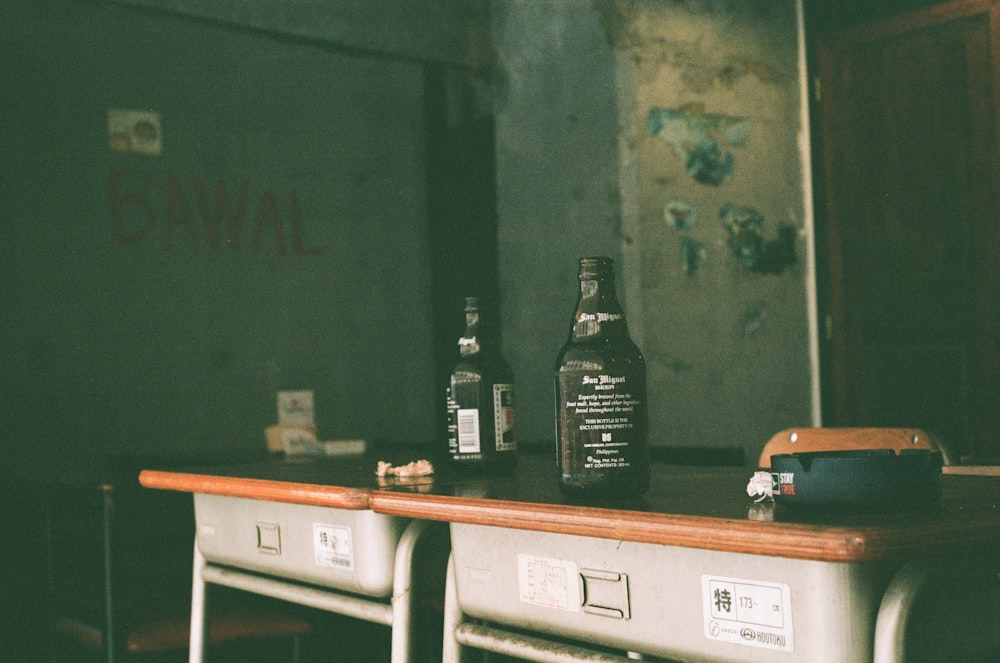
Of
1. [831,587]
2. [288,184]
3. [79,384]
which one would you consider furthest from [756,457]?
[831,587]

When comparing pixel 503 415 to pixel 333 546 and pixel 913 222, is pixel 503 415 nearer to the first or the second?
pixel 333 546

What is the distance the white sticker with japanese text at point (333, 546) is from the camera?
168 centimetres

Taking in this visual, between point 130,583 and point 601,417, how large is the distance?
207 centimetres

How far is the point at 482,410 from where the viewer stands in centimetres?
180

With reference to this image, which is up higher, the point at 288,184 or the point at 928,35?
the point at 928,35

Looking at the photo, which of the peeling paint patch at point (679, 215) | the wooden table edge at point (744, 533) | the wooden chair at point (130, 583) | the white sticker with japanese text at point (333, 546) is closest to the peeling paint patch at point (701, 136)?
the peeling paint patch at point (679, 215)

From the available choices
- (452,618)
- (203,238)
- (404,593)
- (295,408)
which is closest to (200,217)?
(203,238)

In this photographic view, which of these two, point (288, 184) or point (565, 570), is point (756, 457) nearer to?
point (288, 184)

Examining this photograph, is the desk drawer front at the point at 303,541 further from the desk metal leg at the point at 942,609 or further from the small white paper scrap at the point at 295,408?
the small white paper scrap at the point at 295,408

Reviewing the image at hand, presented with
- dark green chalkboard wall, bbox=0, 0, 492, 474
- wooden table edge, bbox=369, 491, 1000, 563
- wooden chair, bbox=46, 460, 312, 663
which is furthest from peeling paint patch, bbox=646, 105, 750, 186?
wooden table edge, bbox=369, 491, 1000, 563

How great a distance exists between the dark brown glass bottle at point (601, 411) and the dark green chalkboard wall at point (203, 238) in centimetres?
210

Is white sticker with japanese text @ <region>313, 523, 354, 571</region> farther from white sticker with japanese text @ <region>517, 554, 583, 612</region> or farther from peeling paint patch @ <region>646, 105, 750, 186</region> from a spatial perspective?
peeling paint patch @ <region>646, 105, 750, 186</region>

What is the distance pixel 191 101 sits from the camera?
11.9ft

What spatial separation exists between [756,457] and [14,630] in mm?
2435
